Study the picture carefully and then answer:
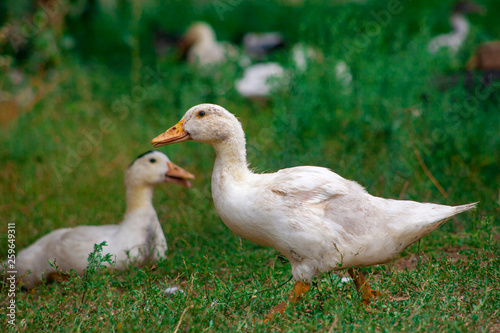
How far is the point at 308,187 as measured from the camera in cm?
378

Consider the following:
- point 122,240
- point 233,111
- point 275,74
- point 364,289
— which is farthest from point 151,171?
point 233,111

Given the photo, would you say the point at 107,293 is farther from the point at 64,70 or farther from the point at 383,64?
the point at 64,70

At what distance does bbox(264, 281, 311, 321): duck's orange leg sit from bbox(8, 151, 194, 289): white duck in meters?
1.65

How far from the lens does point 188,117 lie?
409 centimetres

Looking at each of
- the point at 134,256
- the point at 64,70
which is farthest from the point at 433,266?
the point at 64,70

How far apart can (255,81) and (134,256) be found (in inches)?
205

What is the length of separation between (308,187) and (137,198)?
2162 millimetres

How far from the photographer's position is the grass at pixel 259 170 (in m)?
3.60

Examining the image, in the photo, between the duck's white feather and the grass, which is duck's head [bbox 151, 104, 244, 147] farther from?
the grass

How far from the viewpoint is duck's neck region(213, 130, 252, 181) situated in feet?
13.0

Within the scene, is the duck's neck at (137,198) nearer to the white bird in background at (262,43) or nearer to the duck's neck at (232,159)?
the duck's neck at (232,159)

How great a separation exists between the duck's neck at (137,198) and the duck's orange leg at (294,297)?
6.83ft

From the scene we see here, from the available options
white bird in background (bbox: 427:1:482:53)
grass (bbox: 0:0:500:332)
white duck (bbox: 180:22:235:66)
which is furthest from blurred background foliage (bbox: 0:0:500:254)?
white duck (bbox: 180:22:235:66)

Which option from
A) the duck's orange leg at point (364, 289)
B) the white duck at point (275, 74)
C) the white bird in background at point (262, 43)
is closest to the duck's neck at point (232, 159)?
the duck's orange leg at point (364, 289)
